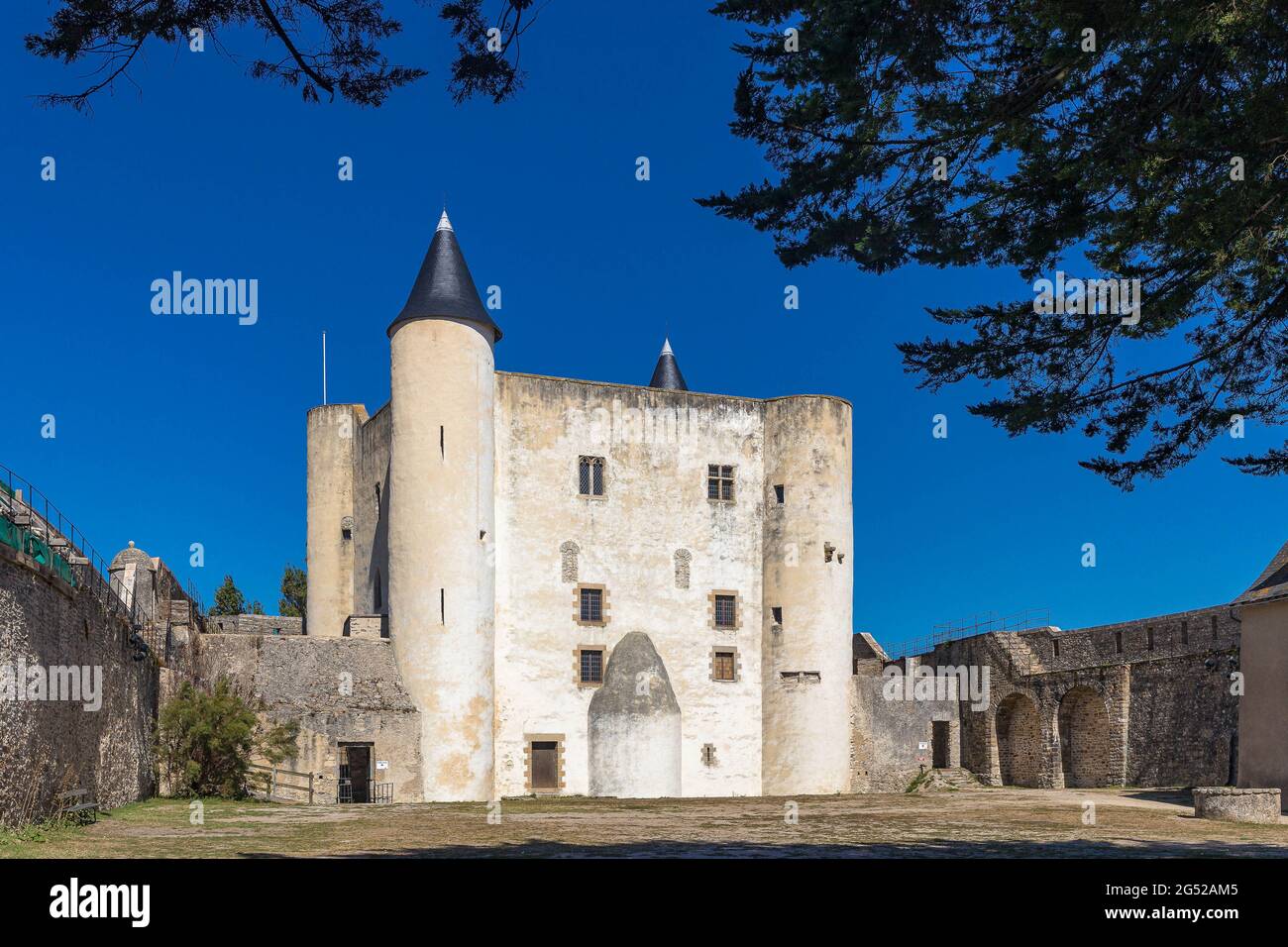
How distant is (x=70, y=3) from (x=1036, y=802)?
24915 millimetres

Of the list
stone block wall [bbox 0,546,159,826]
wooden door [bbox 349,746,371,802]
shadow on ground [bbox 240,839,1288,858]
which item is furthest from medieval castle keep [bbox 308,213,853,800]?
shadow on ground [bbox 240,839,1288,858]

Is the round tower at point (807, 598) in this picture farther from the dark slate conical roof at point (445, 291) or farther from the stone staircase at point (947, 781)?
the dark slate conical roof at point (445, 291)

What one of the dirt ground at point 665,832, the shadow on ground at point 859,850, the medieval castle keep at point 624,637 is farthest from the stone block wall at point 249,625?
the shadow on ground at point 859,850

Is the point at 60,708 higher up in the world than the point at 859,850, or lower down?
higher up

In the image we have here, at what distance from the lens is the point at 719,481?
39594mm

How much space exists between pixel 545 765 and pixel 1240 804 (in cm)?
1977

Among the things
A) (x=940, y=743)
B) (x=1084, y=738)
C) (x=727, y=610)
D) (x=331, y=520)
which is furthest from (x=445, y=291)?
(x=1084, y=738)

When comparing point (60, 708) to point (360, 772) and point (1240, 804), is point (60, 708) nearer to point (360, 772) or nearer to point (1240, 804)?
point (360, 772)

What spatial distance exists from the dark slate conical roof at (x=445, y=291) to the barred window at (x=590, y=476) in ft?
15.5

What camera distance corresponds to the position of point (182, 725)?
27.8 meters

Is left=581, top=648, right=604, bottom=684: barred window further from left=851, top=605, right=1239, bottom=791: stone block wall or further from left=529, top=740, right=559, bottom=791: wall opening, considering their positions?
left=851, top=605, right=1239, bottom=791: stone block wall
